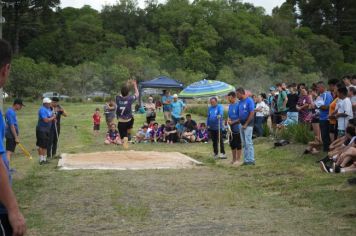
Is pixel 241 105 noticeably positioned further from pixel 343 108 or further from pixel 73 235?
pixel 73 235

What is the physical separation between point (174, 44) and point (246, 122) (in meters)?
91.1

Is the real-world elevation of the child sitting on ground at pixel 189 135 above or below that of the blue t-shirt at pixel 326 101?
below

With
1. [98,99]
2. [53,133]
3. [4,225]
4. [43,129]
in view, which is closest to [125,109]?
[53,133]

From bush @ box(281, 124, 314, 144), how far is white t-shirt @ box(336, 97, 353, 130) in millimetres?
3223

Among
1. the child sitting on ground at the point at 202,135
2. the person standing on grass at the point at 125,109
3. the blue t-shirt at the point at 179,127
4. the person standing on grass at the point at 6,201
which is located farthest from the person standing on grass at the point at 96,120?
the person standing on grass at the point at 6,201

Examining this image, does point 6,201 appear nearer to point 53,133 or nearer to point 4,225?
point 4,225

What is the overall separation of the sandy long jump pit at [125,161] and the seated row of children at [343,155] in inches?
123

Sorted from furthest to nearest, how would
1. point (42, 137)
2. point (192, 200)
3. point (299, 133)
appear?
point (299, 133) < point (42, 137) < point (192, 200)

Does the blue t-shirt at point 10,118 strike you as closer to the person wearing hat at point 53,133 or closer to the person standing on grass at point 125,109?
the person wearing hat at point 53,133

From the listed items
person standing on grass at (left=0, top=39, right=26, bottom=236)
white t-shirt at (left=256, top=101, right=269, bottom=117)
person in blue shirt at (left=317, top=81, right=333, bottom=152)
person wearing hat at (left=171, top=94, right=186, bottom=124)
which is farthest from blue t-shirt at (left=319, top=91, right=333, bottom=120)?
person standing on grass at (left=0, top=39, right=26, bottom=236)

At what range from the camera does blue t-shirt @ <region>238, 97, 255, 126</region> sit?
45.3ft

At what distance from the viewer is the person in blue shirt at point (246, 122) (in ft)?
44.9

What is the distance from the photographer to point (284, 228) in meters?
6.89

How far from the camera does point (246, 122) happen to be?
45.0ft
